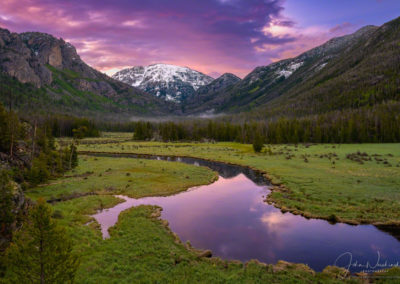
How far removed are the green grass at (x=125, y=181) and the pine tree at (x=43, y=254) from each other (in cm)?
2673

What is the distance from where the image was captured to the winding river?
1906cm

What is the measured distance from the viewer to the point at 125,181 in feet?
146

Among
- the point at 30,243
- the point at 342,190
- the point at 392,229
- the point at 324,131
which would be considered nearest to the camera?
the point at 30,243

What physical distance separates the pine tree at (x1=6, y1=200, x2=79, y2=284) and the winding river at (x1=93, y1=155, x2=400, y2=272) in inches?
509

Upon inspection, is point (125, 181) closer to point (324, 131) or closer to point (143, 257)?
point (143, 257)

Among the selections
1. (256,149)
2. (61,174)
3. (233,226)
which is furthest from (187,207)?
(256,149)

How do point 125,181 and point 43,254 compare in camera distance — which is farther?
point 125,181

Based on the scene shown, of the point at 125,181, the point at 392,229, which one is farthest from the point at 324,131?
the point at 125,181

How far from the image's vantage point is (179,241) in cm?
2125

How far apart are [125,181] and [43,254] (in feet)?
119

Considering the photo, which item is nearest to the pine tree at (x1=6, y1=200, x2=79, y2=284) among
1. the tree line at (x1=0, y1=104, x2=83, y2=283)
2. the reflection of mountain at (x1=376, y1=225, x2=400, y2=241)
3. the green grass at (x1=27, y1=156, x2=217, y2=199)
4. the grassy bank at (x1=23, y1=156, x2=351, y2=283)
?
the tree line at (x1=0, y1=104, x2=83, y2=283)

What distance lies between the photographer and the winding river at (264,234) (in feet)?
62.5

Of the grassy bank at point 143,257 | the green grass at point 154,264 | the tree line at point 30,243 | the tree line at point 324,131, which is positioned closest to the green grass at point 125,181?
the grassy bank at point 143,257

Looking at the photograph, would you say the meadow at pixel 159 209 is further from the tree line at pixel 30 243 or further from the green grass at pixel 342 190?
the tree line at pixel 30 243
